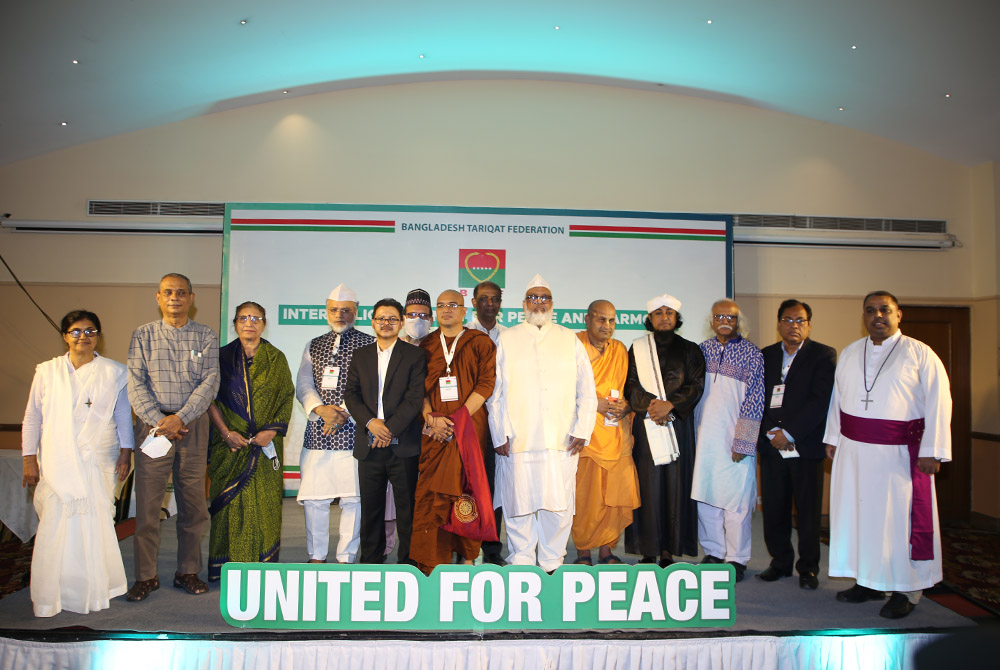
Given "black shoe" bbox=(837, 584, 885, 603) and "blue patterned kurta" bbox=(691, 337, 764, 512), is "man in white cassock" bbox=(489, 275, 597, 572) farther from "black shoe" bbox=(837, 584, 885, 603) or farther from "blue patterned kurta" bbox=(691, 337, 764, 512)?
"black shoe" bbox=(837, 584, 885, 603)

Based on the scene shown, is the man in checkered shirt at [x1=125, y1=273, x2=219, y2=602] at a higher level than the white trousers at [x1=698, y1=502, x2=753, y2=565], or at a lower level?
higher

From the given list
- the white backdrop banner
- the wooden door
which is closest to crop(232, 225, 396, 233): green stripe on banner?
the white backdrop banner

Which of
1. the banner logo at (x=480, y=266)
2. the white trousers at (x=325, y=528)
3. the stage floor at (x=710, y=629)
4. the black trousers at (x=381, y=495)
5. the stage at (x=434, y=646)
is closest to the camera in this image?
the stage at (x=434, y=646)

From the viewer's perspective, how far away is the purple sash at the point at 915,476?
3449 millimetres

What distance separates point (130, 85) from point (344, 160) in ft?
6.19

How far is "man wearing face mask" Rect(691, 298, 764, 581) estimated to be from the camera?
3.86 m

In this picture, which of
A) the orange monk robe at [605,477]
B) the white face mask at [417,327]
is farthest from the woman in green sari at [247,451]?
the orange monk robe at [605,477]

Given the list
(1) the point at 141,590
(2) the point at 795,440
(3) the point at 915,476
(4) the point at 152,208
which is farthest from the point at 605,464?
(4) the point at 152,208

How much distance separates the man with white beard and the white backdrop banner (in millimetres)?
2399

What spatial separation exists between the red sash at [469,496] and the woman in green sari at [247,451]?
1011 millimetres

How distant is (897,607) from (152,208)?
267 inches

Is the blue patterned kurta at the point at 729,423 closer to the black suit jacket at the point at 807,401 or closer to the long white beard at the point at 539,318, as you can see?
the black suit jacket at the point at 807,401

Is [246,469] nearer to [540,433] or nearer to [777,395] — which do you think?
[540,433]

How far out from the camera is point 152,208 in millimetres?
6527
